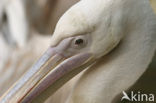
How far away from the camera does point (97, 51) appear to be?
6.04ft

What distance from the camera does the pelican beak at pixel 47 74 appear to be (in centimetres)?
183

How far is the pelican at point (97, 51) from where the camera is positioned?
1781 mm

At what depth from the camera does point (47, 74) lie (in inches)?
72.4

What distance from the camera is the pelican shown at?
5.84 ft

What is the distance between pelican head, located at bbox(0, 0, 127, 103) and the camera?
178 centimetres

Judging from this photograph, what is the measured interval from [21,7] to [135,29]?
1748 mm

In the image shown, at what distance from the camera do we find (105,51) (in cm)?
184

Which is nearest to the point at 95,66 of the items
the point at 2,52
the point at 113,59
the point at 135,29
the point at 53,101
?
the point at 113,59

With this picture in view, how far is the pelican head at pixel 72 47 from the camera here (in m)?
1.78

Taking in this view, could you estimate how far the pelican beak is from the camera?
1827 mm

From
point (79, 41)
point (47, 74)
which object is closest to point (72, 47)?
point (79, 41)

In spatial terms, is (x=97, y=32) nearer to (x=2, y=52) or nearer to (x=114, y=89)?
(x=114, y=89)

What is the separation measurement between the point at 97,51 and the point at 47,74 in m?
0.23

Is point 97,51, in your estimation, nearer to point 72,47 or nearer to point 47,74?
point 72,47
